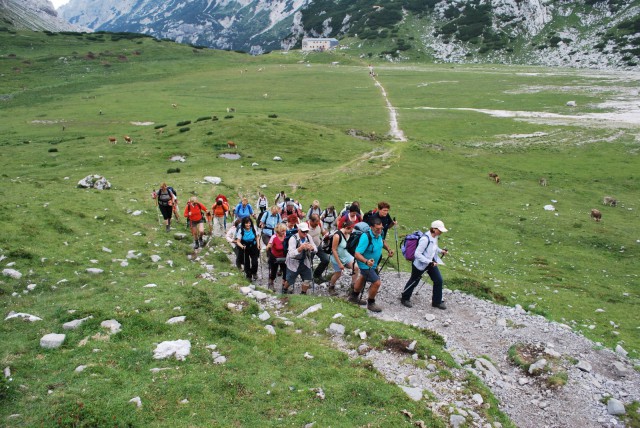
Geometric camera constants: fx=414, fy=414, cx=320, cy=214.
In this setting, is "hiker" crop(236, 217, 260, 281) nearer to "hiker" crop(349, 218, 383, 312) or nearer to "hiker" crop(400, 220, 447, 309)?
"hiker" crop(349, 218, 383, 312)

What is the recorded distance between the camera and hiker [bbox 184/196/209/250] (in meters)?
20.7

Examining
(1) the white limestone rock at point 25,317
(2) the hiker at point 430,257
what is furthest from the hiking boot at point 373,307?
(1) the white limestone rock at point 25,317


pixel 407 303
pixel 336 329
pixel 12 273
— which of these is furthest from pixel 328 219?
pixel 12 273

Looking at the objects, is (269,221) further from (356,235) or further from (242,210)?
(356,235)

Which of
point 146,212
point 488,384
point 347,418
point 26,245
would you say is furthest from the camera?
point 146,212

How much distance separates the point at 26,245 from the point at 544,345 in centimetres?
2050

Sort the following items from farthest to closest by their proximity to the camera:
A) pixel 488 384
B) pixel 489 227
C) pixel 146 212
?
pixel 489 227
pixel 146 212
pixel 488 384

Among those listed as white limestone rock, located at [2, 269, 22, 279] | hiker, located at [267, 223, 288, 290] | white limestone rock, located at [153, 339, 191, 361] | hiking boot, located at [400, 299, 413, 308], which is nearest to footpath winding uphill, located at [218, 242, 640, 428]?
hiking boot, located at [400, 299, 413, 308]

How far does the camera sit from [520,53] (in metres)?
180

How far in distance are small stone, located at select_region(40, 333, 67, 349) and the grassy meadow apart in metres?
0.19

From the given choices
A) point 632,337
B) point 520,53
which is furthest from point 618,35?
point 632,337

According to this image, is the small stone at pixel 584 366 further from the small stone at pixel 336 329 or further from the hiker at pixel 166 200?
the hiker at pixel 166 200

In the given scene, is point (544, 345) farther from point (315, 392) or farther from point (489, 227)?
point (489, 227)

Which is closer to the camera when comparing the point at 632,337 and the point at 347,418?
the point at 347,418
